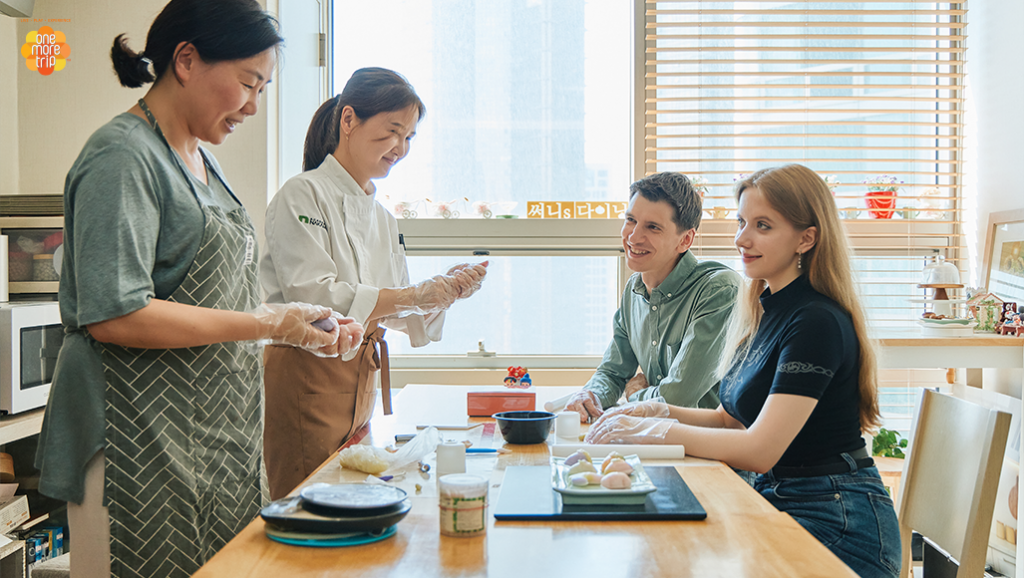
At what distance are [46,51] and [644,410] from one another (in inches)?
109

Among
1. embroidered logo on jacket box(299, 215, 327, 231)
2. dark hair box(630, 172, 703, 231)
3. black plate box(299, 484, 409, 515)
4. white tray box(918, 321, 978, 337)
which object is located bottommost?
black plate box(299, 484, 409, 515)

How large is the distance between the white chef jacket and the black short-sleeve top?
0.90 meters

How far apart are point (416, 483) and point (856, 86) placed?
3.15m

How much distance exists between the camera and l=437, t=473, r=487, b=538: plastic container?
3.21 feet

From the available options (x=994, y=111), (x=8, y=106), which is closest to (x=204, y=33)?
(x=8, y=106)

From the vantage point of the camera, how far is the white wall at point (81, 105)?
9.64 ft

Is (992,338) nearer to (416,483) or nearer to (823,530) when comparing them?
(823,530)

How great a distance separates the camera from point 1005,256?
3.18 meters

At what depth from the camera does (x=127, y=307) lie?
1048 mm

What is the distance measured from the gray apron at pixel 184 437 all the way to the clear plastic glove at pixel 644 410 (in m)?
0.81

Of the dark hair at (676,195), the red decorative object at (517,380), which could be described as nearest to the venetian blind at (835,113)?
the dark hair at (676,195)

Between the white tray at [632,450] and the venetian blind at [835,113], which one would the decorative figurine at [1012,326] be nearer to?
the venetian blind at [835,113]

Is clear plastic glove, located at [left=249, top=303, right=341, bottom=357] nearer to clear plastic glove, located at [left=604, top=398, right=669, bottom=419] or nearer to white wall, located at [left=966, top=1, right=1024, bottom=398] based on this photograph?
clear plastic glove, located at [left=604, top=398, right=669, bottom=419]

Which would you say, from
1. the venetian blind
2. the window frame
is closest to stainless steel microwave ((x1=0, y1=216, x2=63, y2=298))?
the window frame
